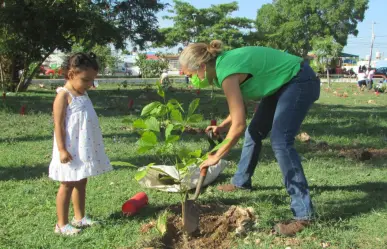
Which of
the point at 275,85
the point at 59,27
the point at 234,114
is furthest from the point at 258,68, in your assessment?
Answer: the point at 59,27

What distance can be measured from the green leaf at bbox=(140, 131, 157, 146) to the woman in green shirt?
401 millimetres

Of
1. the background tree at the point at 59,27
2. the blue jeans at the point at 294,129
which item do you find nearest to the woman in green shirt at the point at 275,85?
the blue jeans at the point at 294,129

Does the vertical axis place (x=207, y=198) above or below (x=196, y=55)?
below

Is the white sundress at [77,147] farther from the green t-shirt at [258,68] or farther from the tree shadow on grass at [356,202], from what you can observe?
the tree shadow on grass at [356,202]

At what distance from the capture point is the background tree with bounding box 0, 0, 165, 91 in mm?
12695

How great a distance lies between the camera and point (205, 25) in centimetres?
5203

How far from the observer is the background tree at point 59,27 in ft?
41.7

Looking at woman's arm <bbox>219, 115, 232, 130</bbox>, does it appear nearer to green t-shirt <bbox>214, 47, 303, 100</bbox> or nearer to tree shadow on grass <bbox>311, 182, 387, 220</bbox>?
green t-shirt <bbox>214, 47, 303, 100</bbox>

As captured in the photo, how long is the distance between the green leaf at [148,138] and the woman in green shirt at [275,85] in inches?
15.8

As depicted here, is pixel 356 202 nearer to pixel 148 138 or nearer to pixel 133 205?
pixel 133 205

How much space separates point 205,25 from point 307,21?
14.9 meters

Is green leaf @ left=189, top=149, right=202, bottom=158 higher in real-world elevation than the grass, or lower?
higher

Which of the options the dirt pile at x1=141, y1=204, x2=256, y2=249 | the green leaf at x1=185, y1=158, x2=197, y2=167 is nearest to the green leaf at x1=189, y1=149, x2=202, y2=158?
the green leaf at x1=185, y1=158, x2=197, y2=167

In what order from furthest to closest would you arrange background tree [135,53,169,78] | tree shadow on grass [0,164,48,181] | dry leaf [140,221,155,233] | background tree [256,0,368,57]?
background tree [256,0,368,57] → background tree [135,53,169,78] → tree shadow on grass [0,164,48,181] → dry leaf [140,221,155,233]
